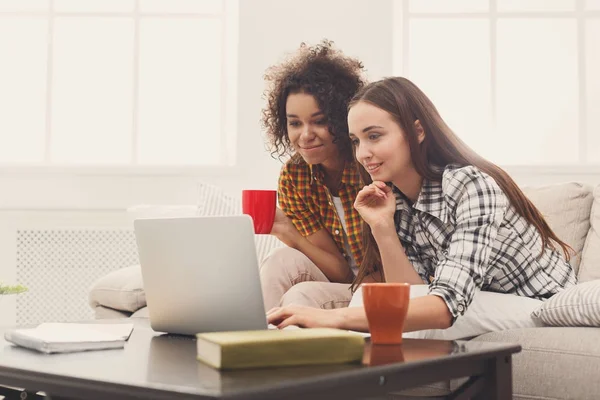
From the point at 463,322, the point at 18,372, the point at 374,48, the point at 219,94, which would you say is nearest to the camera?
the point at 18,372

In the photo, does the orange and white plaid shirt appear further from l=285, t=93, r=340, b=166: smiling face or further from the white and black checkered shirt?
the white and black checkered shirt

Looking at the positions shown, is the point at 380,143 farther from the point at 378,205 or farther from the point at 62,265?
the point at 62,265

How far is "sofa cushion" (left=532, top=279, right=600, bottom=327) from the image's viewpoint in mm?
1651

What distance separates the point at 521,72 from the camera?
367 cm

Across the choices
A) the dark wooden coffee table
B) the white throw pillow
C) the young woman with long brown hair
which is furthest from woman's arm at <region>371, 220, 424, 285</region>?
the dark wooden coffee table

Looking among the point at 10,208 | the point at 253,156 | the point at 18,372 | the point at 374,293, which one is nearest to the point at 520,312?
the point at 374,293

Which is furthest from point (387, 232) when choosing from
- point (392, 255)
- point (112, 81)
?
point (112, 81)

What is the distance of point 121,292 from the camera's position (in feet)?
8.20

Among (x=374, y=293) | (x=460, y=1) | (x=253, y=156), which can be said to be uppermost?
(x=460, y=1)

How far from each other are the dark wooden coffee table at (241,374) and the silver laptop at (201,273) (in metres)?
0.08

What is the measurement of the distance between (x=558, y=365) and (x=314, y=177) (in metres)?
1.02

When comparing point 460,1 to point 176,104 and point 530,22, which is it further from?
point 176,104

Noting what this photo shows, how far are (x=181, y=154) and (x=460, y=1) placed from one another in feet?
5.19

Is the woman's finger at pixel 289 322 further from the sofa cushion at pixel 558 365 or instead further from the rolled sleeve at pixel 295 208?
the rolled sleeve at pixel 295 208
